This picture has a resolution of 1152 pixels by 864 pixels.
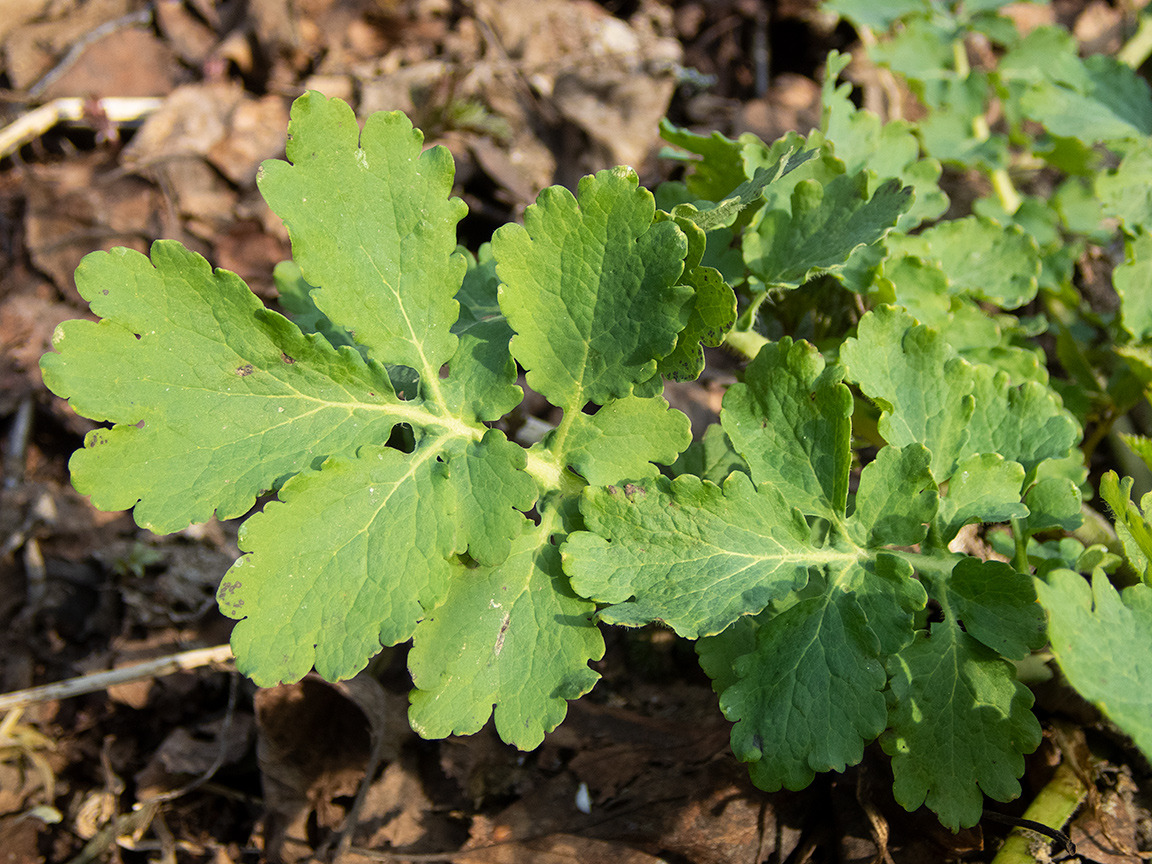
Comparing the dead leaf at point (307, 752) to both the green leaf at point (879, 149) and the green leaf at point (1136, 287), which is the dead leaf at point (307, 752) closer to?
the green leaf at point (879, 149)

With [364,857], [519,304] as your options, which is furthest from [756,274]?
[364,857]

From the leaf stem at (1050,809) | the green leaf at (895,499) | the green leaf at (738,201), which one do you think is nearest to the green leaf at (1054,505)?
the green leaf at (895,499)

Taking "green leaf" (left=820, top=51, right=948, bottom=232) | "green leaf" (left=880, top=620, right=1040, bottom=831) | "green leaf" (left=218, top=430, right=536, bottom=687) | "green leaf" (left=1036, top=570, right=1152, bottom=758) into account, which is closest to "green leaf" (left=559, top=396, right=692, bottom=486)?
"green leaf" (left=218, top=430, right=536, bottom=687)

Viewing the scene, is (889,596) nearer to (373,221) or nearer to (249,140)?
(373,221)

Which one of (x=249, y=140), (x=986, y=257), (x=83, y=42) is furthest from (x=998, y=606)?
(x=83, y=42)

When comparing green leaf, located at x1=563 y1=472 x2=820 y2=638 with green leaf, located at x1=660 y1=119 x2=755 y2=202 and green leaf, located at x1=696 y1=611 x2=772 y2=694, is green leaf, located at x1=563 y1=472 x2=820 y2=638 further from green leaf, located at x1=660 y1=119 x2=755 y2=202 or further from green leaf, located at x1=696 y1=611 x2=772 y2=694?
green leaf, located at x1=660 y1=119 x2=755 y2=202

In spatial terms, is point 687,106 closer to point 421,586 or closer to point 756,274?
point 756,274
